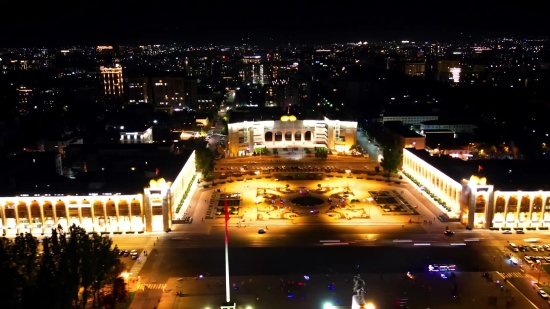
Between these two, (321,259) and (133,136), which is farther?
(133,136)

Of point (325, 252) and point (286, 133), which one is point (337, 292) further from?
point (286, 133)

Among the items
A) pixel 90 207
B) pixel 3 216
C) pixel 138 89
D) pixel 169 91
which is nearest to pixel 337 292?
pixel 90 207

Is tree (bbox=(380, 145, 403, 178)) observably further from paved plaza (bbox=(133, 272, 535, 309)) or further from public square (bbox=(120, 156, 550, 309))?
paved plaza (bbox=(133, 272, 535, 309))

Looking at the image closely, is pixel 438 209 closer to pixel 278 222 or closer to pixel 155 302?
pixel 278 222

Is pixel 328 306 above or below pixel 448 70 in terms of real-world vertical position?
below

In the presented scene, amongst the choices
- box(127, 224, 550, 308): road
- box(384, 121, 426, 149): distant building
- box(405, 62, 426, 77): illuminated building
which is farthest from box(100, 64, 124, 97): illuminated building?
box(405, 62, 426, 77): illuminated building

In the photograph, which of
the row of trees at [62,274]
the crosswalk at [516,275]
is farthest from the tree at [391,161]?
the row of trees at [62,274]

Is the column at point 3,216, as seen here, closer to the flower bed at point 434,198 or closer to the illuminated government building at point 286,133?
the illuminated government building at point 286,133
